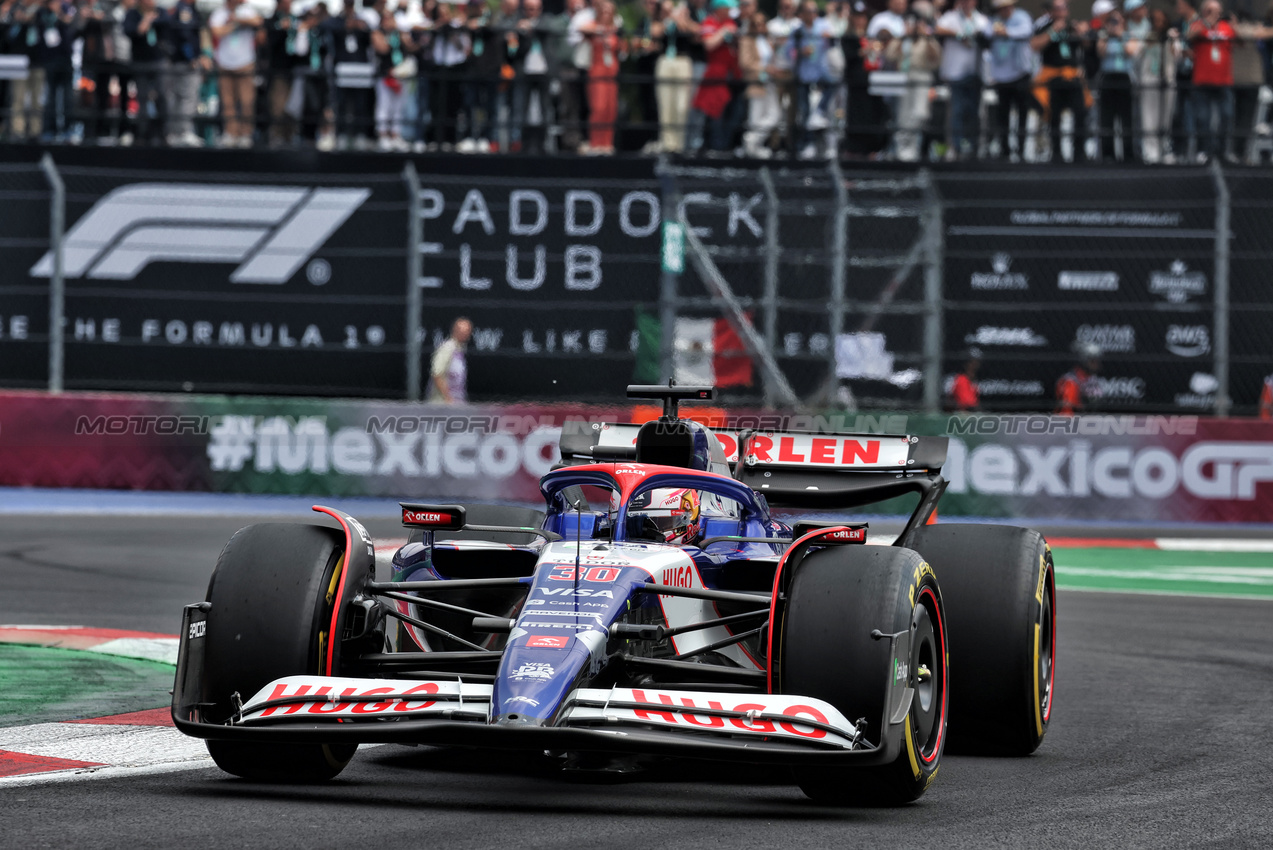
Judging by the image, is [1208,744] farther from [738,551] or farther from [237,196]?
[237,196]

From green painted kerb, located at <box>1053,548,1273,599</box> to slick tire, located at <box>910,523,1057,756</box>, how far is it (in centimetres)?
649

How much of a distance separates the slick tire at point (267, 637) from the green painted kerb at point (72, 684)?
60.9 inches

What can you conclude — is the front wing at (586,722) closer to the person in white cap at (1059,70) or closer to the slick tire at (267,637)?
the slick tire at (267,637)

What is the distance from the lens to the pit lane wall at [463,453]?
17.4m

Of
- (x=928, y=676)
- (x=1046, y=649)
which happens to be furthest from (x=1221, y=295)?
(x=928, y=676)

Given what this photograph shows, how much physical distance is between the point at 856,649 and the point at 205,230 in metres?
14.8

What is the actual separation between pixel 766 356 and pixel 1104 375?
361 cm

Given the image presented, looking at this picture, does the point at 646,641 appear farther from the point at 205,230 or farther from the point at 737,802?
the point at 205,230

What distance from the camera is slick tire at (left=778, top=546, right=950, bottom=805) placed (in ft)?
17.8

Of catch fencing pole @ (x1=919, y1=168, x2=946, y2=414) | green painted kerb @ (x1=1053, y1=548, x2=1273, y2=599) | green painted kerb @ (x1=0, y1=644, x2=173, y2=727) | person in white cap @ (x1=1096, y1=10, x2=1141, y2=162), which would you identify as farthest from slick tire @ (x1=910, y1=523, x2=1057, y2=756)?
person in white cap @ (x1=1096, y1=10, x2=1141, y2=162)

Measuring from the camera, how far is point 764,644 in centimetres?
622

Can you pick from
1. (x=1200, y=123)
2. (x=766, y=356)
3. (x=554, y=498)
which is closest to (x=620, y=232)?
(x=766, y=356)

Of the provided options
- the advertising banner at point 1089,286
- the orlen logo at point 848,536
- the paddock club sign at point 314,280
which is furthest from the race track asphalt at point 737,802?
the paddock club sign at point 314,280

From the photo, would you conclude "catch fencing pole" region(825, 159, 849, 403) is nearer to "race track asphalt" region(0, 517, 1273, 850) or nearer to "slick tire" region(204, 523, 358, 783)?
"race track asphalt" region(0, 517, 1273, 850)
